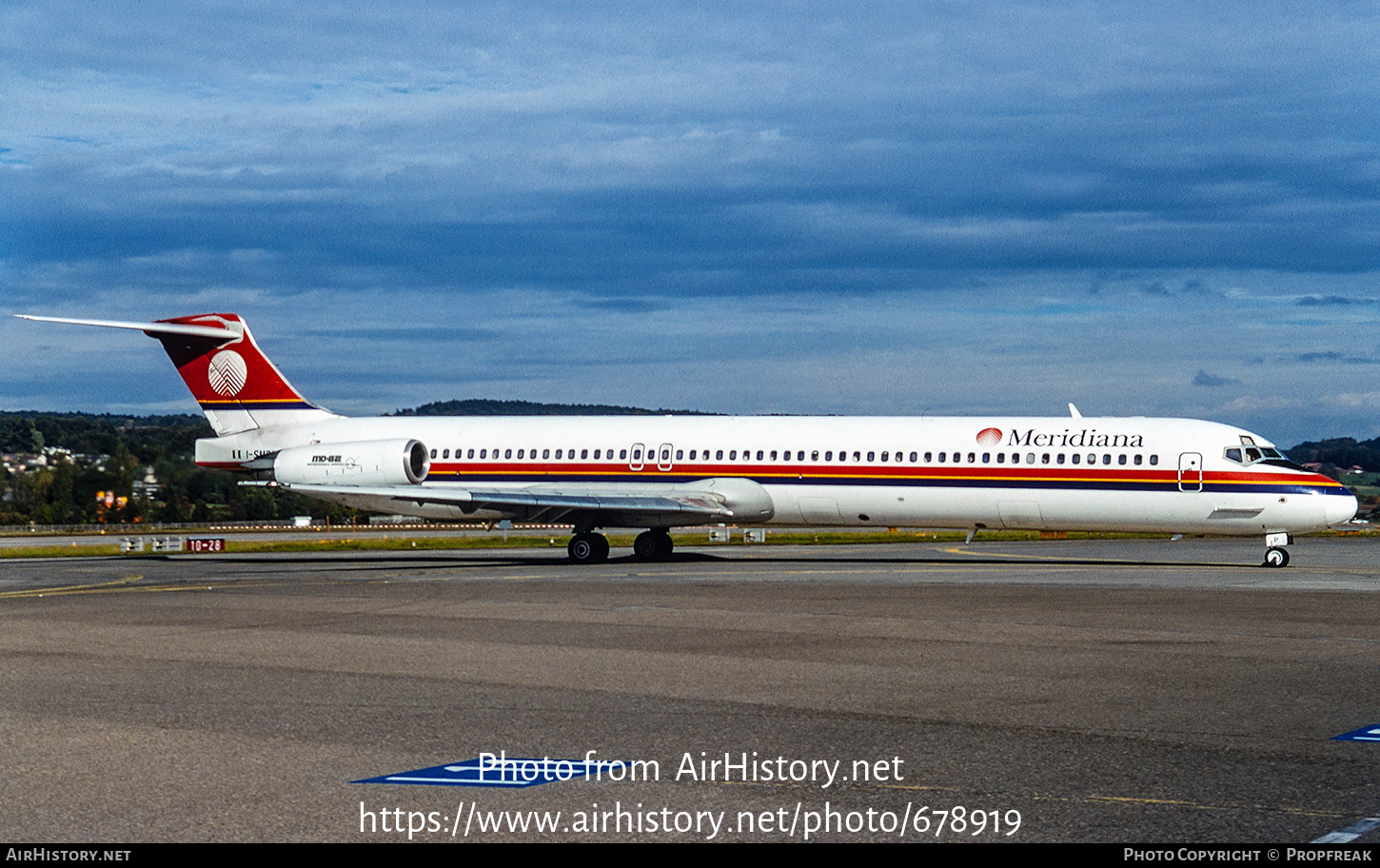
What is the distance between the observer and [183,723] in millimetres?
11781

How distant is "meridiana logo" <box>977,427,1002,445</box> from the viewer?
114 feet

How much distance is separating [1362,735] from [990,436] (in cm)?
2391

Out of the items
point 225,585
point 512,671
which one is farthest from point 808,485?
point 512,671

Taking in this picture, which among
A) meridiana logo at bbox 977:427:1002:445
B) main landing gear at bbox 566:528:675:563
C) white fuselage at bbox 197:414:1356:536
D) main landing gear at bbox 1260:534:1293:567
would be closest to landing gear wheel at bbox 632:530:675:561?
main landing gear at bbox 566:528:675:563

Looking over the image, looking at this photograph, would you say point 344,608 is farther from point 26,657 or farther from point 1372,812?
point 1372,812

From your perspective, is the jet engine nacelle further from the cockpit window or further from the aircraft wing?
the cockpit window

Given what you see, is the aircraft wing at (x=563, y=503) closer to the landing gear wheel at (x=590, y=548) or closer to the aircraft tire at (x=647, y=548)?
the landing gear wheel at (x=590, y=548)

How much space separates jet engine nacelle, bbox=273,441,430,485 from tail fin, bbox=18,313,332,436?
127 inches

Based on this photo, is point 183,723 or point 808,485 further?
point 808,485

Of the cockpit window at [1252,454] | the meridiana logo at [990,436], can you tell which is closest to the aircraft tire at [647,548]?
the meridiana logo at [990,436]

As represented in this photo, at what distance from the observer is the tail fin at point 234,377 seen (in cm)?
4181

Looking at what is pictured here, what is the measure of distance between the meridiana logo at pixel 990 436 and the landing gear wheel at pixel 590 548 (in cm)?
1016

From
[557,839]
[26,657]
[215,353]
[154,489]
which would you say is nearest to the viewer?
[557,839]

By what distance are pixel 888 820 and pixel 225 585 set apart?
22478 millimetres
